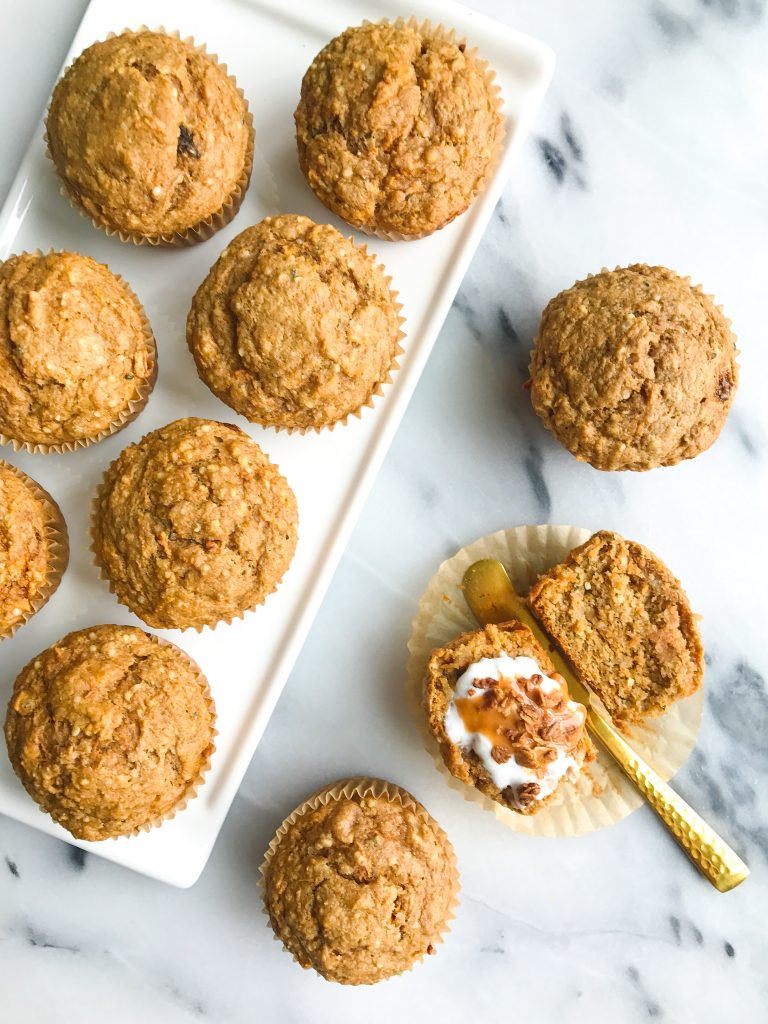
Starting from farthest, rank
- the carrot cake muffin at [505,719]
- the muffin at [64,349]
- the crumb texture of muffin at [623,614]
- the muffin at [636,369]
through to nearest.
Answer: the crumb texture of muffin at [623,614] < the carrot cake muffin at [505,719] < the muffin at [636,369] < the muffin at [64,349]

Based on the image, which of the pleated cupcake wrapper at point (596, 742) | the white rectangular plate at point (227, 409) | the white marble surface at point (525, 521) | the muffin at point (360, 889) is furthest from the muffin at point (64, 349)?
the muffin at point (360, 889)

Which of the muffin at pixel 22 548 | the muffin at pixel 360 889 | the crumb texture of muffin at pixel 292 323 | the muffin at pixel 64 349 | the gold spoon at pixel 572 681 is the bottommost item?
the muffin at pixel 360 889

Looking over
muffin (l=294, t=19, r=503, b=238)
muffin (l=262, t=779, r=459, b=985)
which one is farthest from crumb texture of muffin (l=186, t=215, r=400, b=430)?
muffin (l=262, t=779, r=459, b=985)

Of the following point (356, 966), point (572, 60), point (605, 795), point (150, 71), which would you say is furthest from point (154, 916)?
point (572, 60)

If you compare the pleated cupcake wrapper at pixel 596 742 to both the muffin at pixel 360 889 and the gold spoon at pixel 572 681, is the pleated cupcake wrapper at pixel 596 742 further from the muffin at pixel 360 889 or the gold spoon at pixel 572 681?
the muffin at pixel 360 889

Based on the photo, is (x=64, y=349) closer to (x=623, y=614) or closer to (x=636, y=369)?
(x=636, y=369)

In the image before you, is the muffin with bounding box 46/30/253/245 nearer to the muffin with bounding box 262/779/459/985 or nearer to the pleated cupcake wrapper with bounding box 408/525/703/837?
the pleated cupcake wrapper with bounding box 408/525/703/837

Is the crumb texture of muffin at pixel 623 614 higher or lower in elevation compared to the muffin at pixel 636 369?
lower
